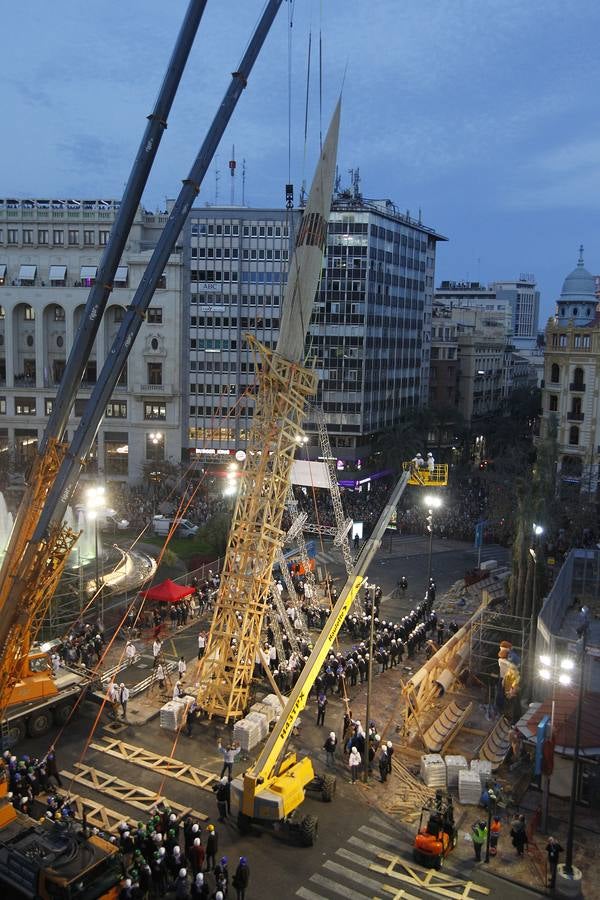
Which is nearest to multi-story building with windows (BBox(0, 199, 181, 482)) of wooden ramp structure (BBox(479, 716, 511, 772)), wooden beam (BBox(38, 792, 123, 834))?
wooden ramp structure (BBox(479, 716, 511, 772))

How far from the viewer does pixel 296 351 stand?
27000mm

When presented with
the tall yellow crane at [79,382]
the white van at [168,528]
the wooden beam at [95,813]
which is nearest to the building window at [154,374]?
the white van at [168,528]

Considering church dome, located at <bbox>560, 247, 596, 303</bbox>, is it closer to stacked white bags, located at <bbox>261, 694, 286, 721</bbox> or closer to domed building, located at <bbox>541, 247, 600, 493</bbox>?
domed building, located at <bbox>541, 247, 600, 493</bbox>

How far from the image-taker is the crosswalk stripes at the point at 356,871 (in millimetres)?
18391

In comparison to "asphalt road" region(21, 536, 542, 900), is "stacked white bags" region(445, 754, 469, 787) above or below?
above

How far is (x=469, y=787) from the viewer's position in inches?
891

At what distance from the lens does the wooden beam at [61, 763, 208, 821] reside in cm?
2158

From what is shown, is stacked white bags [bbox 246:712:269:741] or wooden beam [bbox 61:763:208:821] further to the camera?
stacked white bags [bbox 246:712:269:741]

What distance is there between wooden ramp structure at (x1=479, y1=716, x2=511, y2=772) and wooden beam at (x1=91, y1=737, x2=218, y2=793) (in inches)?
346

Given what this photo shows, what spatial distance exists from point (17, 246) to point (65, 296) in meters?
7.90

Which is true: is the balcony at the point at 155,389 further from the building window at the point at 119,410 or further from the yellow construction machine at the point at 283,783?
the yellow construction machine at the point at 283,783

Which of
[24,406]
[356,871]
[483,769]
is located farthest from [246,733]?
[24,406]

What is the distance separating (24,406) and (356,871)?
221ft

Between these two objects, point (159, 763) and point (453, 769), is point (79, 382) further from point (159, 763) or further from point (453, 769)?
point (453, 769)
